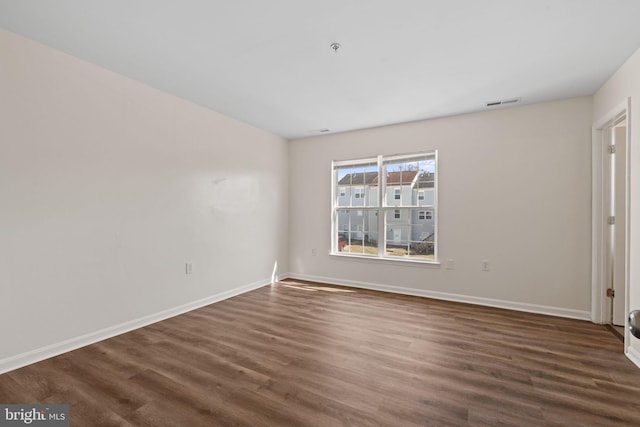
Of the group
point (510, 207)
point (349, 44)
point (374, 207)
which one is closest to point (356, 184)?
point (374, 207)

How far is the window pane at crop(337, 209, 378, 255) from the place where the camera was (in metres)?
4.78

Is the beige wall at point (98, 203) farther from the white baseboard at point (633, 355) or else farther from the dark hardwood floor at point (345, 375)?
the white baseboard at point (633, 355)

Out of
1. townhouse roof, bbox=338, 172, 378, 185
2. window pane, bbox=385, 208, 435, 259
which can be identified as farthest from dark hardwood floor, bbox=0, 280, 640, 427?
townhouse roof, bbox=338, 172, 378, 185

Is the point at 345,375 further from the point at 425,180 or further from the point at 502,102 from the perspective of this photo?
the point at 502,102

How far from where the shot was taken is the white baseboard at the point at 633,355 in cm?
228

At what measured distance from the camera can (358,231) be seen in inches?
194

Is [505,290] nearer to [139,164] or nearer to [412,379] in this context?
[412,379]

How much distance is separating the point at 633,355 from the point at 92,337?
188 inches

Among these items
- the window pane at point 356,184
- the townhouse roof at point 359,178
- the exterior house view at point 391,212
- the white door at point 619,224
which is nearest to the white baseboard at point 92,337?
the exterior house view at point 391,212

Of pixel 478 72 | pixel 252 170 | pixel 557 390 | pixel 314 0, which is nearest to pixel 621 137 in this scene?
pixel 478 72

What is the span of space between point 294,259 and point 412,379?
3.53 metres

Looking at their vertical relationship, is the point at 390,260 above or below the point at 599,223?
below

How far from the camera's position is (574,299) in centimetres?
337

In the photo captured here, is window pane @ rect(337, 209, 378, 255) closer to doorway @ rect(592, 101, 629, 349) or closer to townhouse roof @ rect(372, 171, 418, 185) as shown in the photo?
townhouse roof @ rect(372, 171, 418, 185)
